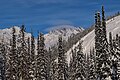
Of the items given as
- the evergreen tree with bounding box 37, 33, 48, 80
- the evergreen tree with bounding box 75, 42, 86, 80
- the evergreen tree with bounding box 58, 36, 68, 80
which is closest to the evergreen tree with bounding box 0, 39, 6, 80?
the evergreen tree with bounding box 58, 36, 68, 80

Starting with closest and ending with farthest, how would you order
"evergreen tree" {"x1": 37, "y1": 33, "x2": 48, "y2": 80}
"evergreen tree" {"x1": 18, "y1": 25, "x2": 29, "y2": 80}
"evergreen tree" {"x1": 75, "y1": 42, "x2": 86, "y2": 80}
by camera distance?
"evergreen tree" {"x1": 18, "y1": 25, "x2": 29, "y2": 80}, "evergreen tree" {"x1": 75, "y1": 42, "x2": 86, "y2": 80}, "evergreen tree" {"x1": 37, "y1": 33, "x2": 48, "y2": 80}

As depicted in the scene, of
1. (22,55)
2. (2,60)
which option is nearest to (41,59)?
(22,55)

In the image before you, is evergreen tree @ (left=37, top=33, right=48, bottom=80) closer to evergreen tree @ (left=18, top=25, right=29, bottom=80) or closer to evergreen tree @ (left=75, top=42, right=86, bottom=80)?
evergreen tree @ (left=18, top=25, right=29, bottom=80)

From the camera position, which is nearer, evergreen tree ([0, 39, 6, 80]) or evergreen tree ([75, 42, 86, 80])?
evergreen tree ([75, 42, 86, 80])

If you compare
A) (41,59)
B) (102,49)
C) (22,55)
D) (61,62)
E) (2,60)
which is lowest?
(102,49)

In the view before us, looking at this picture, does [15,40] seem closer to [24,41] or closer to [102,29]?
[24,41]

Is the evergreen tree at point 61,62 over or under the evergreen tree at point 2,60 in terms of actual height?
under

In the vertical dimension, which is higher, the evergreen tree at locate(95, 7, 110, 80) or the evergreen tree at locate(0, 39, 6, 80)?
the evergreen tree at locate(0, 39, 6, 80)

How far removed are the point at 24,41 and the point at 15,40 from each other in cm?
163

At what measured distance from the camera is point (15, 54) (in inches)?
2153

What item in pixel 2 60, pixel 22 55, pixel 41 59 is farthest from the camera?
pixel 2 60

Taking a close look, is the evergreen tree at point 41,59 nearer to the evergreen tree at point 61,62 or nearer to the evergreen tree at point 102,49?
the evergreen tree at point 61,62

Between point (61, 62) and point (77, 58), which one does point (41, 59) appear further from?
point (77, 58)

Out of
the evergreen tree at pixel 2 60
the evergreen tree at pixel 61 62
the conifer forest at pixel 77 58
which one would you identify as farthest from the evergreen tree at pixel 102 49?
the evergreen tree at pixel 2 60
